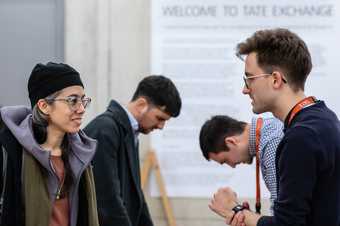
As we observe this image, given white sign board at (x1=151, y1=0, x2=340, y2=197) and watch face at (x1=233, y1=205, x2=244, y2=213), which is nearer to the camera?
watch face at (x1=233, y1=205, x2=244, y2=213)

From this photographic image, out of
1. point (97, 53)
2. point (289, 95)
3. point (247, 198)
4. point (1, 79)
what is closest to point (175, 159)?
point (247, 198)

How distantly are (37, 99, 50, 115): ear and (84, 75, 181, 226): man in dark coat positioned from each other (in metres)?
0.68

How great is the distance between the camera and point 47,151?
9.49 ft

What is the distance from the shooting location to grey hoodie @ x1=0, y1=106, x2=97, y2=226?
2.87 m

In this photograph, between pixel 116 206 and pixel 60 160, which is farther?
pixel 116 206

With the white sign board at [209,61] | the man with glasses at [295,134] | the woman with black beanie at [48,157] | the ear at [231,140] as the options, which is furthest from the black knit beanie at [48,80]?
the white sign board at [209,61]

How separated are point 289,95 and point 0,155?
118 centimetres

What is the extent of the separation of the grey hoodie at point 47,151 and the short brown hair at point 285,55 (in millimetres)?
931

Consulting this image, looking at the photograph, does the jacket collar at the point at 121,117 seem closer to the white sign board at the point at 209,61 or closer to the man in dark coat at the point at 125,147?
the man in dark coat at the point at 125,147

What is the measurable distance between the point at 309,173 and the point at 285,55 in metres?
0.42

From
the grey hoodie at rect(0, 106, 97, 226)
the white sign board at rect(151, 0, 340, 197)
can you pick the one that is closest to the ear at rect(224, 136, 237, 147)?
the grey hoodie at rect(0, 106, 97, 226)

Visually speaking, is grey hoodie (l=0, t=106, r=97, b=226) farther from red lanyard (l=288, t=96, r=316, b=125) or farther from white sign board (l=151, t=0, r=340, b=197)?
white sign board (l=151, t=0, r=340, b=197)

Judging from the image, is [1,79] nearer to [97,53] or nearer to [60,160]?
[97,53]

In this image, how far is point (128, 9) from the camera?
5.66 metres
